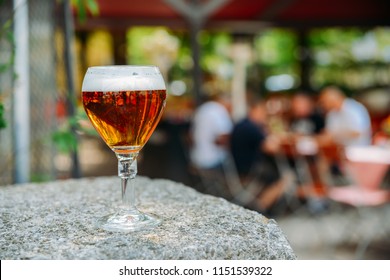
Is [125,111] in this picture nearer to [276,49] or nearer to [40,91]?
[40,91]

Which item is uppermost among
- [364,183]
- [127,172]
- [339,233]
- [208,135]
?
[127,172]

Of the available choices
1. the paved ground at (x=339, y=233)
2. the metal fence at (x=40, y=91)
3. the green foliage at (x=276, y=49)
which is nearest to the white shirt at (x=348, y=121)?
the paved ground at (x=339, y=233)

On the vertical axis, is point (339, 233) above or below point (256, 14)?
below

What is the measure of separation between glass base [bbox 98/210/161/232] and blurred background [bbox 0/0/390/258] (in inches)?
16.8

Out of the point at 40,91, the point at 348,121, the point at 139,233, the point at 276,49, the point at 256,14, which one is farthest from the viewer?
the point at 276,49

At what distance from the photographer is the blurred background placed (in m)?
2.92

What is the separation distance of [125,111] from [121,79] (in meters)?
0.06

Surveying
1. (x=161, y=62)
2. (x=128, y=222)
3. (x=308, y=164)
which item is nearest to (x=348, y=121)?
(x=308, y=164)

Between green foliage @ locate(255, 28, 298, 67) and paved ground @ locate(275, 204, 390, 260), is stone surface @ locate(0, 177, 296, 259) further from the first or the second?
green foliage @ locate(255, 28, 298, 67)

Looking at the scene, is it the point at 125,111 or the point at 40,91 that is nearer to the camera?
the point at 125,111

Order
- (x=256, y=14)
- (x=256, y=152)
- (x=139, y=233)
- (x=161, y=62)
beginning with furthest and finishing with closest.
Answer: (x=161, y=62)
(x=256, y=14)
(x=256, y=152)
(x=139, y=233)

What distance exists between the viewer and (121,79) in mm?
987

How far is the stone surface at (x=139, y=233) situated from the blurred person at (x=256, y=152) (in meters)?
3.84
